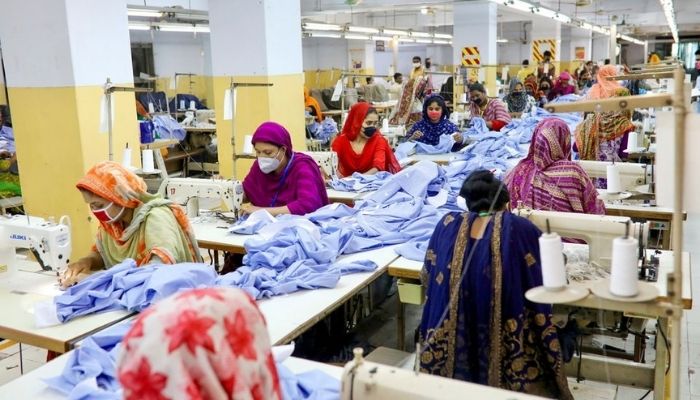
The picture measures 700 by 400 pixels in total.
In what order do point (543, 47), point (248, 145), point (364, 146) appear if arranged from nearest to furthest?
point (248, 145)
point (364, 146)
point (543, 47)

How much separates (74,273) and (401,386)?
2086 millimetres

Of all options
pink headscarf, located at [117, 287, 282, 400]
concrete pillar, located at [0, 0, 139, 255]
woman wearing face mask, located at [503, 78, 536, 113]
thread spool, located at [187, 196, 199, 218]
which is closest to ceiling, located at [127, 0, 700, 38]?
woman wearing face mask, located at [503, 78, 536, 113]

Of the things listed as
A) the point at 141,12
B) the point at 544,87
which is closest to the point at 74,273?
the point at 141,12

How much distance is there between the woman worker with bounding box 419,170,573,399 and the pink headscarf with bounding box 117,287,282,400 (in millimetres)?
1140

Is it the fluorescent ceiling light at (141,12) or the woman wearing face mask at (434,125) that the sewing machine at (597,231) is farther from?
the fluorescent ceiling light at (141,12)

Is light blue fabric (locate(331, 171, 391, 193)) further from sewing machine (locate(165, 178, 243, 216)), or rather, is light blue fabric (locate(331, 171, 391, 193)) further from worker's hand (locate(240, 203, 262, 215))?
sewing machine (locate(165, 178, 243, 216))

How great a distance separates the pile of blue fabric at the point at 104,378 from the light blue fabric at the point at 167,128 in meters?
7.78

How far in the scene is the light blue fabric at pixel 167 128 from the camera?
9.67m

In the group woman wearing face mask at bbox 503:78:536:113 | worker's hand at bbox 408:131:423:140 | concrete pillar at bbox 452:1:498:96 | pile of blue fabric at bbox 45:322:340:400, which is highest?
concrete pillar at bbox 452:1:498:96

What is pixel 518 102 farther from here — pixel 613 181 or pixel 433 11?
pixel 433 11

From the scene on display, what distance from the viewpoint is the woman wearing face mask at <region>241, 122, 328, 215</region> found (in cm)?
411

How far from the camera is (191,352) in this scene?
1.21 meters

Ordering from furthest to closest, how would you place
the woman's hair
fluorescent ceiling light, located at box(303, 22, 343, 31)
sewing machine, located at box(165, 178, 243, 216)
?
fluorescent ceiling light, located at box(303, 22, 343, 31)
sewing machine, located at box(165, 178, 243, 216)
the woman's hair

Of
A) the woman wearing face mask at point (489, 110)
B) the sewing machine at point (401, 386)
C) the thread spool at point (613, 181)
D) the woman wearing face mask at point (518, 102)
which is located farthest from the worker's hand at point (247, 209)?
the woman wearing face mask at point (518, 102)
